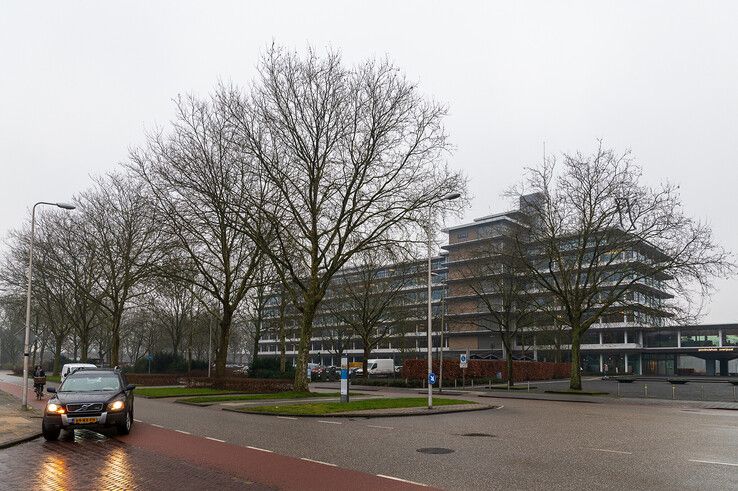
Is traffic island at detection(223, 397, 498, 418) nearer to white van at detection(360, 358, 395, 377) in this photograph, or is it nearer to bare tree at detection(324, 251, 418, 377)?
bare tree at detection(324, 251, 418, 377)

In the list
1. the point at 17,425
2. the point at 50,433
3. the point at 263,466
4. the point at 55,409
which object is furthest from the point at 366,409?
the point at 263,466

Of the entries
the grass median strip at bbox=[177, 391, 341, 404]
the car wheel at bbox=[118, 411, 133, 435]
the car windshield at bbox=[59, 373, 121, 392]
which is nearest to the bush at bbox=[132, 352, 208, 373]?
the grass median strip at bbox=[177, 391, 341, 404]

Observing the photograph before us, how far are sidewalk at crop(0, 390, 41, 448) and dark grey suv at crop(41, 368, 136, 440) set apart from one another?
649 mm

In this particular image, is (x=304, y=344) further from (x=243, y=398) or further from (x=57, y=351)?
A: (x=57, y=351)

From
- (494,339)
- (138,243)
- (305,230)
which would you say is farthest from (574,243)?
(494,339)

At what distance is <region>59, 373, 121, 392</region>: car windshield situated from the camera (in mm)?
15305

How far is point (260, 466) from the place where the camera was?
1092cm

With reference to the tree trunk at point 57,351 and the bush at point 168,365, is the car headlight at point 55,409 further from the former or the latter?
the tree trunk at point 57,351

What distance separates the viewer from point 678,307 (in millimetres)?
37188

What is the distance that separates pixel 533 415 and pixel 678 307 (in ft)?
61.8

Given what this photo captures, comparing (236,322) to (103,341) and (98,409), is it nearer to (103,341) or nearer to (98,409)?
(103,341)

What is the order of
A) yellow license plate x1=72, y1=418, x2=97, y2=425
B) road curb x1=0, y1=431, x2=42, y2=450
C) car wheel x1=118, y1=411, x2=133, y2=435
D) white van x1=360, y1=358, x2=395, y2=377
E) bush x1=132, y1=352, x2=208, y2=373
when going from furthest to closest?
white van x1=360, y1=358, x2=395, y2=377 < bush x1=132, y1=352, x2=208, y2=373 < car wheel x1=118, y1=411, x2=133, y2=435 < yellow license plate x1=72, y1=418, x2=97, y2=425 < road curb x1=0, y1=431, x2=42, y2=450

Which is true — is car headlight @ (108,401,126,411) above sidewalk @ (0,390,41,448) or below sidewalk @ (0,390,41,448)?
above

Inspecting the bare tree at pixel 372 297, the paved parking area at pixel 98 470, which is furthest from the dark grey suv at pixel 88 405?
the bare tree at pixel 372 297
